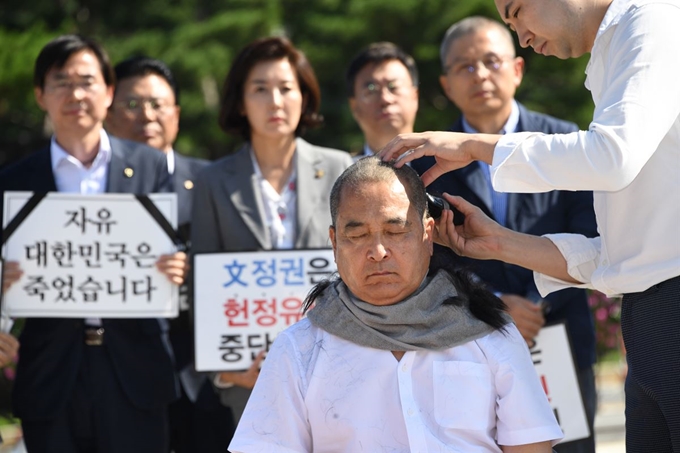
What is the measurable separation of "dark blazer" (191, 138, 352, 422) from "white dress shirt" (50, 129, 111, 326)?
477mm

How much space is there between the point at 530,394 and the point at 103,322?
238 centimetres

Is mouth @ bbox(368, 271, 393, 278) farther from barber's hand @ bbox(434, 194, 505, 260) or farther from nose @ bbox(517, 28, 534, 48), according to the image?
nose @ bbox(517, 28, 534, 48)

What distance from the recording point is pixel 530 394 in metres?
3.28

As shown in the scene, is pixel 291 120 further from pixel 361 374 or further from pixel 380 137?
pixel 361 374

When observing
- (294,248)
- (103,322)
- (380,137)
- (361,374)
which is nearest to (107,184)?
(103,322)

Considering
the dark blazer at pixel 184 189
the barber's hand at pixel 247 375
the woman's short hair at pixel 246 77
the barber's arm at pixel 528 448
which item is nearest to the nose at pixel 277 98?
the woman's short hair at pixel 246 77

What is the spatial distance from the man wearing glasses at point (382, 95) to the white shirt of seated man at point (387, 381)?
7.83 ft

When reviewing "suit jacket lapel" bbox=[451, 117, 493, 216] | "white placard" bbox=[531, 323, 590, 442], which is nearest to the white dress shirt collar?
"suit jacket lapel" bbox=[451, 117, 493, 216]

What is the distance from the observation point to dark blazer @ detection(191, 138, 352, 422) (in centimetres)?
495

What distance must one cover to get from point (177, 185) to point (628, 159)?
318 cm

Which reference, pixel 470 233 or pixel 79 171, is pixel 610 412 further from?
pixel 470 233

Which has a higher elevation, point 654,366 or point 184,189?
point 184,189

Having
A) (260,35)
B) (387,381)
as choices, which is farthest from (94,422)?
(260,35)

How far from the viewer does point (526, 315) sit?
14.9 ft
